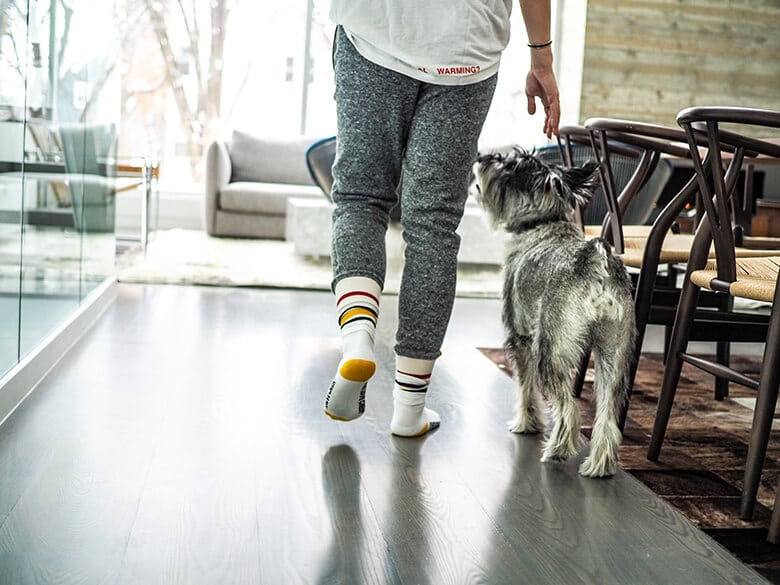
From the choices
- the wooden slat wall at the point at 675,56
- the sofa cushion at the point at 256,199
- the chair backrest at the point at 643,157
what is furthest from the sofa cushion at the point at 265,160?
the chair backrest at the point at 643,157

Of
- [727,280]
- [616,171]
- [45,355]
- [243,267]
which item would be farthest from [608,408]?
[243,267]

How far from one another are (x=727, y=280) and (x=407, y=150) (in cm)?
70

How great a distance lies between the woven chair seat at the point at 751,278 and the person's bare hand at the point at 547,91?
18.5 inches

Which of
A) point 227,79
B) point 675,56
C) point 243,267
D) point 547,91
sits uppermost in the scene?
point 675,56

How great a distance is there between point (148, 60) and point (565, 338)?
24.7 feet

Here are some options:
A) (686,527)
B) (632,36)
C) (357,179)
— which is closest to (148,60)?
(632,36)

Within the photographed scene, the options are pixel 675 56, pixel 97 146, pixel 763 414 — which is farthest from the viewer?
pixel 675 56

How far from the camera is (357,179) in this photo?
78.0 inches

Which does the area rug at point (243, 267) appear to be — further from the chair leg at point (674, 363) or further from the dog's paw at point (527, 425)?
the chair leg at point (674, 363)

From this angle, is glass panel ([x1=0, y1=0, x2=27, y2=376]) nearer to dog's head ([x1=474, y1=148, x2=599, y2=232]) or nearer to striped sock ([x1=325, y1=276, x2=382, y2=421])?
striped sock ([x1=325, y1=276, x2=382, y2=421])

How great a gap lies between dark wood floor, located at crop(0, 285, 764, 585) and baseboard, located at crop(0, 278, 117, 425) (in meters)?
0.04

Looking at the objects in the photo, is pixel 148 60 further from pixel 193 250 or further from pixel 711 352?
pixel 711 352

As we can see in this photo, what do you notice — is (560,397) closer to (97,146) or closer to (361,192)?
(361,192)

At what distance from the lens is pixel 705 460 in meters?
2.12
